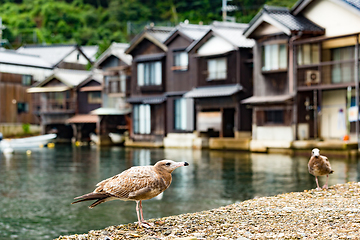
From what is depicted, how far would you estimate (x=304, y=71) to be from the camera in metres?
32.2

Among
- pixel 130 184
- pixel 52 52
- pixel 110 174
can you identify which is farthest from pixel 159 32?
pixel 130 184

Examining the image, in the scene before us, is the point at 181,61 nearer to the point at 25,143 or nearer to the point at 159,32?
the point at 159,32

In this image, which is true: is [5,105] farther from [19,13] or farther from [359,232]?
[359,232]

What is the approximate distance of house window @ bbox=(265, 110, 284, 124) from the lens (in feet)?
112

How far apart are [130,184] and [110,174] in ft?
56.1

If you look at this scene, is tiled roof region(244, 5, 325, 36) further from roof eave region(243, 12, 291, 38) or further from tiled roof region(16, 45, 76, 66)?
tiled roof region(16, 45, 76, 66)

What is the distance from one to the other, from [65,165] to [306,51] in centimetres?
1607

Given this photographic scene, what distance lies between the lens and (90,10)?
263ft

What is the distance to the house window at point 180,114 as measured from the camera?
42156mm

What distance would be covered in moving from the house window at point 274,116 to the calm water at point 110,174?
366 cm

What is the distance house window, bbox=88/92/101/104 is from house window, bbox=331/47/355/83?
1077 inches

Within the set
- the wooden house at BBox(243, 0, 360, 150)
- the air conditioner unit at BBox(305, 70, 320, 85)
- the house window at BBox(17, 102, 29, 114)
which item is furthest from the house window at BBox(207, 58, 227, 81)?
the house window at BBox(17, 102, 29, 114)

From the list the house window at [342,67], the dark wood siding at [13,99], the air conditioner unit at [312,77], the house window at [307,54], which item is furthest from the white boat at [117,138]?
the house window at [342,67]

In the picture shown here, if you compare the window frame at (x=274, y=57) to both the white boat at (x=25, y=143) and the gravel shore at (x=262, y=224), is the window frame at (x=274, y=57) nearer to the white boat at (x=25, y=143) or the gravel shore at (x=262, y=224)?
the white boat at (x=25, y=143)
